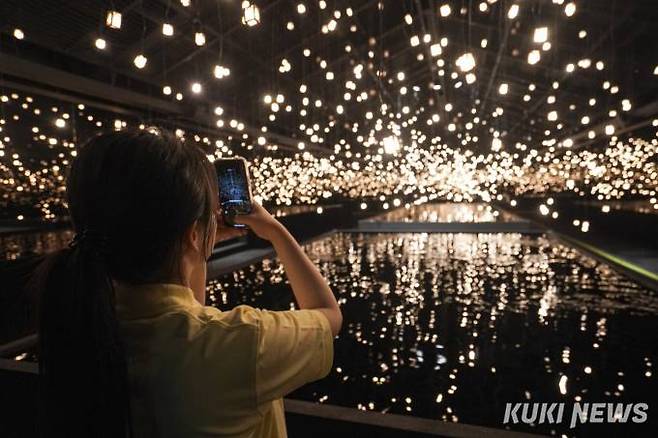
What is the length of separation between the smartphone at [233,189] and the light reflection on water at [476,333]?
219 centimetres

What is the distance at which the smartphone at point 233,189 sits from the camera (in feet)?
3.28

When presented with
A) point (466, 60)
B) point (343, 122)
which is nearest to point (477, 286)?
point (466, 60)

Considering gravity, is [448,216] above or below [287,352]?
below

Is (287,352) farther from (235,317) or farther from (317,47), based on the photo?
(317,47)

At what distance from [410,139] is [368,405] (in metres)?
16.1

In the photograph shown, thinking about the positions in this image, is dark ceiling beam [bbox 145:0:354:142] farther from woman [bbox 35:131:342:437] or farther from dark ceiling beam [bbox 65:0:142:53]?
woman [bbox 35:131:342:437]

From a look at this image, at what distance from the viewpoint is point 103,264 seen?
2.36 feet

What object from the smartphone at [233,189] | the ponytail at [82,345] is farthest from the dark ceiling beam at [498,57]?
the ponytail at [82,345]

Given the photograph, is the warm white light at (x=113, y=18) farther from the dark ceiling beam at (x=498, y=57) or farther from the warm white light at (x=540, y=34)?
the dark ceiling beam at (x=498, y=57)

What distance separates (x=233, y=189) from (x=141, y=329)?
39 centimetres

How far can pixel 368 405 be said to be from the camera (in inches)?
112

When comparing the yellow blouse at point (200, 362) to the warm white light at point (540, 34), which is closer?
the yellow blouse at point (200, 362)

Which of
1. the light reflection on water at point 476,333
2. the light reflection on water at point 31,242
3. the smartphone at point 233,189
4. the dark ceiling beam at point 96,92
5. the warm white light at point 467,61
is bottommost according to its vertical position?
the light reflection on water at point 476,333

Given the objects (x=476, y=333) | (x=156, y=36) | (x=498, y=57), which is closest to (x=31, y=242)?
(x=156, y=36)
